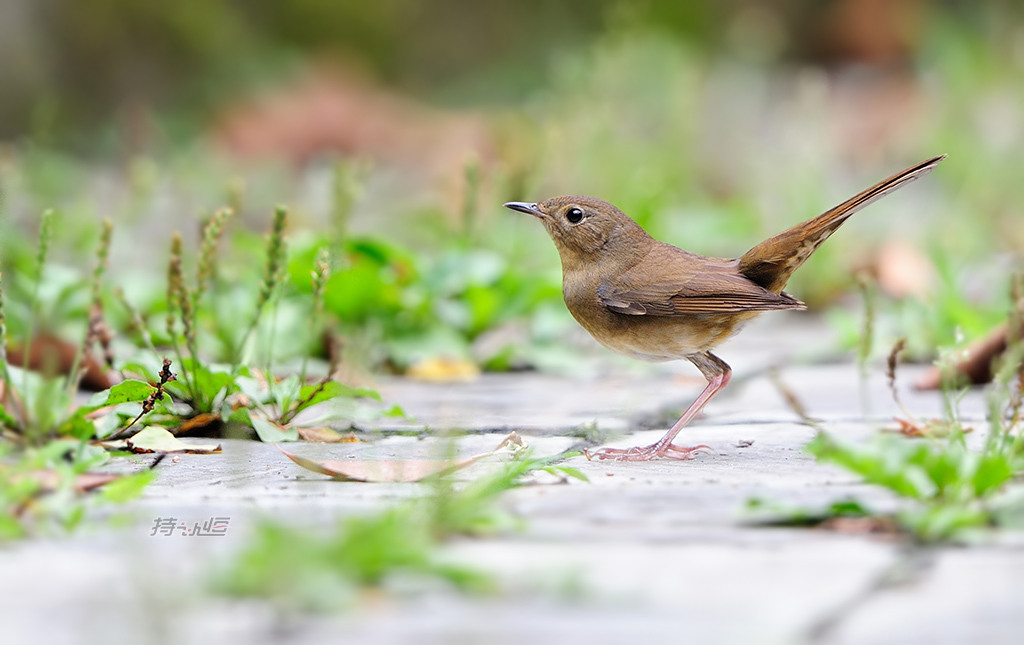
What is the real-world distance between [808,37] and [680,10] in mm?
2095

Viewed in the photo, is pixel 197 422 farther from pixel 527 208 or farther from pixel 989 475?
pixel 989 475

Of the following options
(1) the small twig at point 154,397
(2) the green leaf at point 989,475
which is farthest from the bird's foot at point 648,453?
(1) the small twig at point 154,397

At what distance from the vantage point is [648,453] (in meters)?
3.42

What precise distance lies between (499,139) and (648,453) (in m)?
7.19

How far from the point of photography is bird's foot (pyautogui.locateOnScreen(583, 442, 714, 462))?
3342 mm

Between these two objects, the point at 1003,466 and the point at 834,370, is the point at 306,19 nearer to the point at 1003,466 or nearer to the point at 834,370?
the point at 834,370

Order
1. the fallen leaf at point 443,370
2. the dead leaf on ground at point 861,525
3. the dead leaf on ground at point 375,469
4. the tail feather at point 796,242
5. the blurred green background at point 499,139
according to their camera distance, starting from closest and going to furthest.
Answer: the dead leaf on ground at point 861,525
the dead leaf on ground at point 375,469
the tail feather at point 796,242
the fallen leaf at point 443,370
the blurred green background at point 499,139

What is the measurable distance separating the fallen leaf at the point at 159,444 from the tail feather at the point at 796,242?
1.82 m

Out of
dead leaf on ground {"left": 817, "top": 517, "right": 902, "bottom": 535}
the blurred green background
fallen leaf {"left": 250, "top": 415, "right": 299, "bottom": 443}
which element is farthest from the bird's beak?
dead leaf on ground {"left": 817, "top": 517, "right": 902, "bottom": 535}

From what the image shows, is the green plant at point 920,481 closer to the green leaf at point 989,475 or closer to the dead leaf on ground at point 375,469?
the green leaf at point 989,475

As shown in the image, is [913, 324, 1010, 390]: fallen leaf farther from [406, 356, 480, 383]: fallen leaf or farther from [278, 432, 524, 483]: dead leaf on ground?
[278, 432, 524, 483]: dead leaf on ground

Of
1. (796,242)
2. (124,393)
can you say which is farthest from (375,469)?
(796,242)

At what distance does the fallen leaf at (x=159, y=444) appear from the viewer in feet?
10.6

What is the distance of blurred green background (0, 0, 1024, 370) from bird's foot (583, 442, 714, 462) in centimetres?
139
